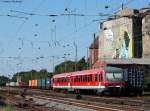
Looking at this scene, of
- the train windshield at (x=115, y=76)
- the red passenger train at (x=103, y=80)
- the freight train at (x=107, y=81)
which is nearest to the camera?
the red passenger train at (x=103, y=80)

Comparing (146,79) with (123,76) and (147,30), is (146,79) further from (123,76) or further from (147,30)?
(147,30)

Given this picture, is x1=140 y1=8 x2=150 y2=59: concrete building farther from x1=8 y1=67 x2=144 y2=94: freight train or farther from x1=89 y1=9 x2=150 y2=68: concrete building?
x1=8 y1=67 x2=144 y2=94: freight train

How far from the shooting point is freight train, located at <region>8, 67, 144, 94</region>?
47719 millimetres

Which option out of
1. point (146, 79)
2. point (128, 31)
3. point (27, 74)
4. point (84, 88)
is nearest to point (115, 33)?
point (128, 31)

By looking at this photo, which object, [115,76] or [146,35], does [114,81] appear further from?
[146,35]

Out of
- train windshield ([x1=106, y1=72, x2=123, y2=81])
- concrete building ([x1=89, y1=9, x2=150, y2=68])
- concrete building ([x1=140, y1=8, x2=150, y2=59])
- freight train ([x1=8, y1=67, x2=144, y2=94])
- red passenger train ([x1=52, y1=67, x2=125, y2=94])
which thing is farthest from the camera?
concrete building ([x1=89, y1=9, x2=150, y2=68])

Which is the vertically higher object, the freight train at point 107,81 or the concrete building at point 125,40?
the concrete building at point 125,40

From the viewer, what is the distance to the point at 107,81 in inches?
1870

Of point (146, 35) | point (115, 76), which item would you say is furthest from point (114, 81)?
point (146, 35)

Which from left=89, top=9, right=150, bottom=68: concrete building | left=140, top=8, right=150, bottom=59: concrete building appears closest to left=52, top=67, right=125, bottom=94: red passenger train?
left=140, top=8, right=150, bottom=59: concrete building

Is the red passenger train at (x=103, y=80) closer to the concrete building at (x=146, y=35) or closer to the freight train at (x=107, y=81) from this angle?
the freight train at (x=107, y=81)

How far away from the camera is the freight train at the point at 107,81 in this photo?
4772cm

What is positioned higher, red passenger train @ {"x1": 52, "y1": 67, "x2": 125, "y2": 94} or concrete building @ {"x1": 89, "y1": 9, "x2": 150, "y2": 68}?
concrete building @ {"x1": 89, "y1": 9, "x2": 150, "y2": 68}

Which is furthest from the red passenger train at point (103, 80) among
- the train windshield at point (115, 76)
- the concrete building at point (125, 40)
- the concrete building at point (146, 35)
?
the concrete building at point (125, 40)
